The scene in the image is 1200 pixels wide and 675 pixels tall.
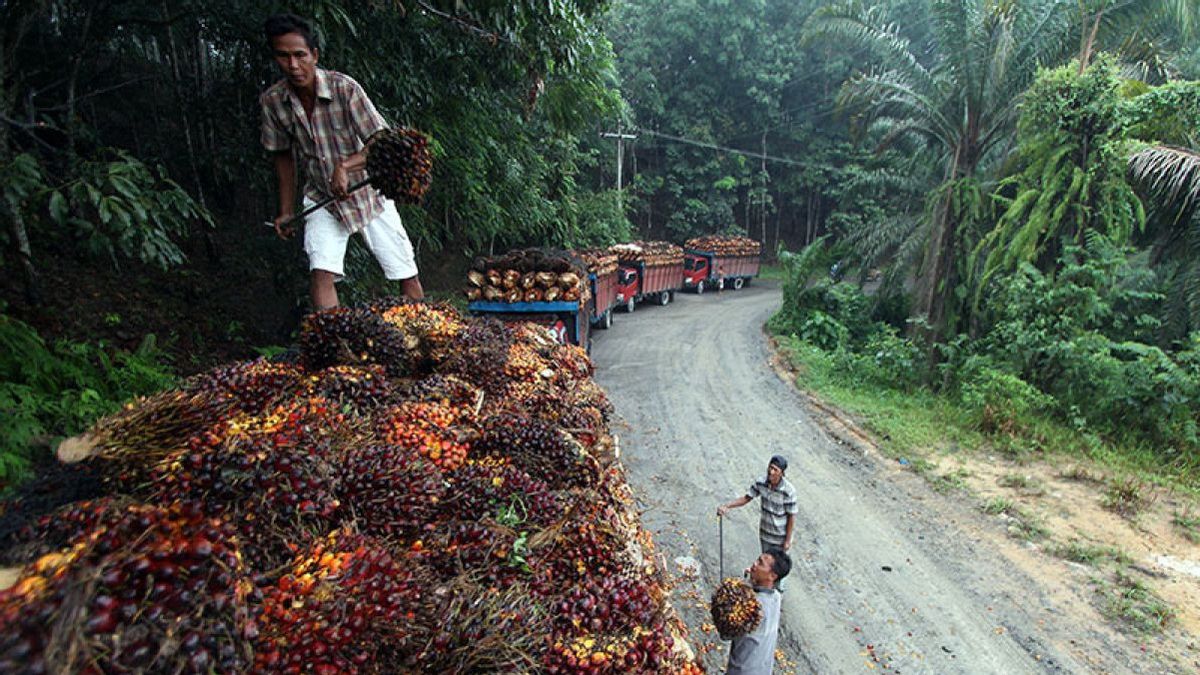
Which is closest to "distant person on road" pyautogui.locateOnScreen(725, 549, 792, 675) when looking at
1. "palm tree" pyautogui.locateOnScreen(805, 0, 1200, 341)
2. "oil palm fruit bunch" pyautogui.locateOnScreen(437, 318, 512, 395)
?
"oil palm fruit bunch" pyautogui.locateOnScreen(437, 318, 512, 395)

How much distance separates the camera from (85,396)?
3.92m

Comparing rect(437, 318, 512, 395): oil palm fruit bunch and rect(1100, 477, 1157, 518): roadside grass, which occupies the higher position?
rect(437, 318, 512, 395): oil palm fruit bunch

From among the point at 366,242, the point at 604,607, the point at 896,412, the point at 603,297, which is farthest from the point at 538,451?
the point at 603,297

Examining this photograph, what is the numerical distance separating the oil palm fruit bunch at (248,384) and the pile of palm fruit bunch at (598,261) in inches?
408

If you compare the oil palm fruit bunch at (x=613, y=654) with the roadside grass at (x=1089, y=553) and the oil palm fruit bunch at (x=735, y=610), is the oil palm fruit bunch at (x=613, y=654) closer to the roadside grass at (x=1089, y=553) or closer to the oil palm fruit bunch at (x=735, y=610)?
the oil palm fruit bunch at (x=735, y=610)

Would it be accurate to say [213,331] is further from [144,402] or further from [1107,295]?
[1107,295]

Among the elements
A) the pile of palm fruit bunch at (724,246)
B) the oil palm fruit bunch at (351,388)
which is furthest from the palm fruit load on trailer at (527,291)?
the pile of palm fruit bunch at (724,246)

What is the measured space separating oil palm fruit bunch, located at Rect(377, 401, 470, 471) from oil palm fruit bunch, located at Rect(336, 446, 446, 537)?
153 millimetres

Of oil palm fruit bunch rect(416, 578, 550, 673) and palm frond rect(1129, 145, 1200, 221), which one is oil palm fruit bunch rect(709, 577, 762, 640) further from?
palm frond rect(1129, 145, 1200, 221)

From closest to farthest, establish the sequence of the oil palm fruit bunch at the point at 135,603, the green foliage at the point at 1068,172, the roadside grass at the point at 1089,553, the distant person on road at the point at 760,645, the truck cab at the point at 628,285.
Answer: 1. the oil palm fruit bunch at the point at 135,603
2. the distant person on road at the point at 760,645
3. the roadside grass at the point at 1089,553
4. the green foliage at the point at 1068,172
5. the truck cab at the point at 628,285

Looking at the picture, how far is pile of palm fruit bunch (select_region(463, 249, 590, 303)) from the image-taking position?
8.12 meters

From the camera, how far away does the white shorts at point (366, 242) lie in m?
3.18

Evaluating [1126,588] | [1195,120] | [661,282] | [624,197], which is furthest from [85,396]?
[624,197]

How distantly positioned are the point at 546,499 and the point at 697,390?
828 centimetres
